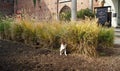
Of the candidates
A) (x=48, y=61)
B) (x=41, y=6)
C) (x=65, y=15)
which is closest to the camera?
(x=48, y=61)

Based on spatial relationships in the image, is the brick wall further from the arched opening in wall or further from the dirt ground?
the dirt ground

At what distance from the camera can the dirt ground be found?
7.42 m

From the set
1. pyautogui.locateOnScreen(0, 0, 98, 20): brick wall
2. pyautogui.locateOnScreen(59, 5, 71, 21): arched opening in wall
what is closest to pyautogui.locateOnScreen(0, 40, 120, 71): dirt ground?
pyautogui.locateOnScreen(59, 5, 71, 21): arched opening in wall

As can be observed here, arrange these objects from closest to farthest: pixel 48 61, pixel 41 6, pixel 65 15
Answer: pixel 48 61 → pixel 65 15 → pixel 41 6

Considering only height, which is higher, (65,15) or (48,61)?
(65,15)

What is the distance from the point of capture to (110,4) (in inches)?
825

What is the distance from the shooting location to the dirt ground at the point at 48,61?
7418 millimetres

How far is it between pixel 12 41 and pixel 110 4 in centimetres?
1087

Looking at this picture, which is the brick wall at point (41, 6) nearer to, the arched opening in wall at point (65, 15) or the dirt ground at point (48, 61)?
the arched opening in wall at point (65, 15)

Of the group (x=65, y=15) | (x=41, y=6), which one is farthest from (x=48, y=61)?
(x=41, y=6)

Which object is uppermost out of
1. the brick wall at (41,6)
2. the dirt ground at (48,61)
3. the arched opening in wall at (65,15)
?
the brick wall at (41,6)

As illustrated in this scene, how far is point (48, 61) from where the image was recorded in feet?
26.9

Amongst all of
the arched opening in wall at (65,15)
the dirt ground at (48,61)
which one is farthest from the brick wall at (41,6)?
the dirt ground at (48,61)

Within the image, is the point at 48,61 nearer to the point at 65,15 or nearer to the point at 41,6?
the point at 65,15
